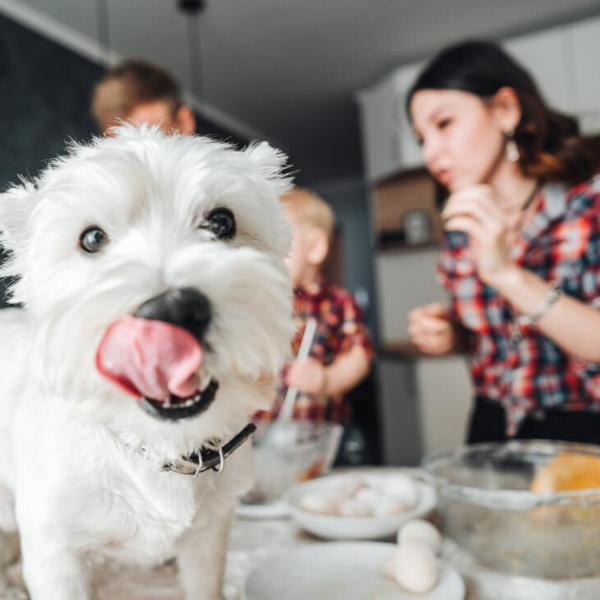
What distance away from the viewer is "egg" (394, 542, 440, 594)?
487 millimetres

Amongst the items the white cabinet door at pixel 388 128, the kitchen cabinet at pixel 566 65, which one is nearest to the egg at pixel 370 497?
the kitchen cabinet at pixel 566 65

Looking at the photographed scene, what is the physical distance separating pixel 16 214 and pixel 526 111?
39.5 inches

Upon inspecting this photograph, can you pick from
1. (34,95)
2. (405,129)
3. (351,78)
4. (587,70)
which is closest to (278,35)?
(351,78)

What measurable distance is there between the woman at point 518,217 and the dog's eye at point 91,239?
0.71 metres

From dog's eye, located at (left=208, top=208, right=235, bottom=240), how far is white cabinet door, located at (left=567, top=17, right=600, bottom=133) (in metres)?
A: 3.27

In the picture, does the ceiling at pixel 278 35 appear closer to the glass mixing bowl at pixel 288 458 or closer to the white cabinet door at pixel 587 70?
the white cabinet door at pixel 587 70

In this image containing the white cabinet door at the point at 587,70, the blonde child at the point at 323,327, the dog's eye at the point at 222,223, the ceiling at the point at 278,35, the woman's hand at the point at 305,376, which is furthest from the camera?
the white cabinet door at the point at 587,70

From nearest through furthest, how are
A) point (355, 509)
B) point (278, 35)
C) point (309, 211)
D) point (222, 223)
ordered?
1. point (222, 223)
2. point (355, 509)
3. point (309, 211)
4. point (278, 35)

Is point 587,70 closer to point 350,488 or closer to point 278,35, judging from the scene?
point 278,35

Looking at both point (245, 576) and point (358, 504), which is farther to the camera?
point (358, 504)

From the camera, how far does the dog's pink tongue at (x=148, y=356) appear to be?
0.90 ft

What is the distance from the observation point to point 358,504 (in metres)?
0.66

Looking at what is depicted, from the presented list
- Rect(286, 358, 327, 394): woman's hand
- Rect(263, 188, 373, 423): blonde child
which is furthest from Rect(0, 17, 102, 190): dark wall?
Rect(286, 358, 327, 394): woman's hand

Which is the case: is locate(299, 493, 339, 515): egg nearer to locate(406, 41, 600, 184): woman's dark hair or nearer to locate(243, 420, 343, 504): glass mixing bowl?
locate(243, 420, 343, 504): glass mixing bowl
